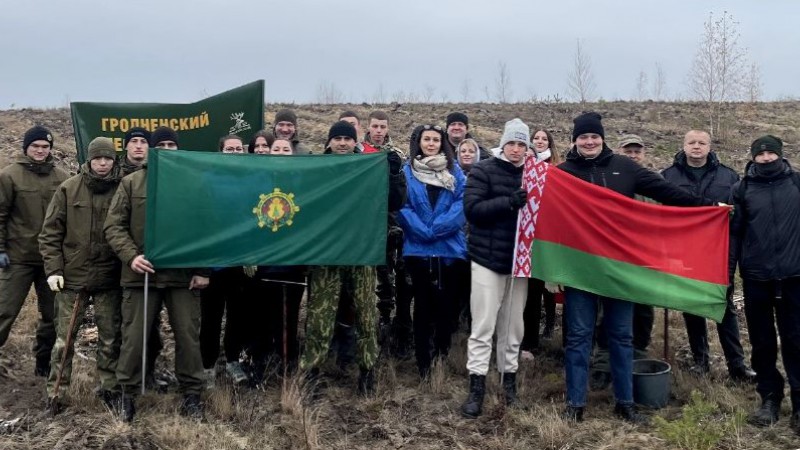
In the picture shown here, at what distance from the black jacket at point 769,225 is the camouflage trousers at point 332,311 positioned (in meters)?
3.29

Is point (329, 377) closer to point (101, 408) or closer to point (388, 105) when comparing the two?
point (101, 408)

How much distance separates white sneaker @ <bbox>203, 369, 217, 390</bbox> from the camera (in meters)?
6.55

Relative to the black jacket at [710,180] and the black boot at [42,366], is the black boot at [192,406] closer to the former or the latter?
the black boot at [42,366]

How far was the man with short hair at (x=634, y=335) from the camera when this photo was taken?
277 inches

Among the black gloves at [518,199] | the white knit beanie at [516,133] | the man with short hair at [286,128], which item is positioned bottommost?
the black gloves at [518,199]

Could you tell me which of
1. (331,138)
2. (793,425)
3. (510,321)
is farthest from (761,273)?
(331,138)

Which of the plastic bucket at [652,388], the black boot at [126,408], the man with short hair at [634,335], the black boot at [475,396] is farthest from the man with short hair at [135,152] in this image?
the plastic bucket at [652,388]

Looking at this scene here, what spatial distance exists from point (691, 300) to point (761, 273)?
2.33ft

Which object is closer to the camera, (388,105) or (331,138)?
(331,138)

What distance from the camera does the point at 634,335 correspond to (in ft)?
24.2

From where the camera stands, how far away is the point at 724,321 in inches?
281

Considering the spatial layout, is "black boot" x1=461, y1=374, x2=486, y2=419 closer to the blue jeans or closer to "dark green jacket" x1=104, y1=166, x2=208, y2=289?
the blue jeans

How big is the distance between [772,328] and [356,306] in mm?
3618

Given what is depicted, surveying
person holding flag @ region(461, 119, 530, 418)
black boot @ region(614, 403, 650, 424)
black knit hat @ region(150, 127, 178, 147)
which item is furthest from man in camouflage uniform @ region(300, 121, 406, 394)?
black boot @ region(614, 403, 650, 424)
